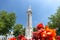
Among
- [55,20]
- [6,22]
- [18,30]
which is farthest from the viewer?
[18,30]

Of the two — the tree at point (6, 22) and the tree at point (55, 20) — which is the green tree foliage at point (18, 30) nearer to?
the tree at point (6, 22)

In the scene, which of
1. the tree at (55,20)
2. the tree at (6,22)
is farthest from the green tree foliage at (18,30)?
the tree at (55,20)

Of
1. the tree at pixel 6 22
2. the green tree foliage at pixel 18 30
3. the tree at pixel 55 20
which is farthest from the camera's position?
the green tree foliage at pixel 18 30

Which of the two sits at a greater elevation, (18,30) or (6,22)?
(6,22)

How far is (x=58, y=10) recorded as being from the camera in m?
42.5

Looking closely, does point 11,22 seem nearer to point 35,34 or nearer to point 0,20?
point 0,20

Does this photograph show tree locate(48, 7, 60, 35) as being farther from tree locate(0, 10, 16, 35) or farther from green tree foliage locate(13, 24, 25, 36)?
green tree foliage locate(13, 24, 25, 36)

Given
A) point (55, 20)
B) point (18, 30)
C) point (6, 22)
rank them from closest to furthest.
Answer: point (55, 20) < point (6, 22) < point (18, 30)

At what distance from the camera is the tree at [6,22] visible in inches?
1781

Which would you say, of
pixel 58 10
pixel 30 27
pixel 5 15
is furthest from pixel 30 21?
pixel 58 10

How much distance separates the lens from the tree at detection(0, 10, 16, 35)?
45.2 metres

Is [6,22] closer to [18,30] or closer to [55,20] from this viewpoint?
[55,20]

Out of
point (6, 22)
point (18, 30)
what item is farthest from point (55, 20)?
point (18, 30)

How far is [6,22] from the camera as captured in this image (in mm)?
46031
